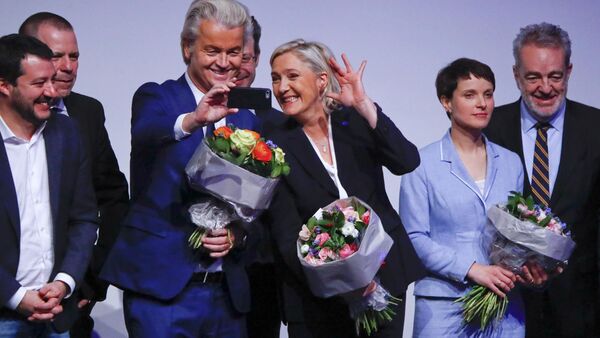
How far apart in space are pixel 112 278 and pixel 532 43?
2036mm

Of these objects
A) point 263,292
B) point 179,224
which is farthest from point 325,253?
point 263,292

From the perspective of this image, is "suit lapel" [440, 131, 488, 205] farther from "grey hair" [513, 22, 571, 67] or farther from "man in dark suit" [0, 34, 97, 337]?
"man in dark suit" [0, 34, 97, 337]

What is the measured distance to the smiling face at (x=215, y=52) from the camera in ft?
10.4

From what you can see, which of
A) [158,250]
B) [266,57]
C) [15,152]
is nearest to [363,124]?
[158,250]

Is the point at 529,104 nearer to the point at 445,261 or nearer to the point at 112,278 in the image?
the point at 445,261

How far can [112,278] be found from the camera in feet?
10.3

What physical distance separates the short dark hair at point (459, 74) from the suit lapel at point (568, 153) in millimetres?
458

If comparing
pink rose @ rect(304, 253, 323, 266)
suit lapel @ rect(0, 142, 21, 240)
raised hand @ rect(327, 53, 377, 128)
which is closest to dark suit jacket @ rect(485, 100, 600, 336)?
raised hand @ rect(327, 53, 377, 128)

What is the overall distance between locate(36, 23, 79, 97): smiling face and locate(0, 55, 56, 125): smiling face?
0.56 m

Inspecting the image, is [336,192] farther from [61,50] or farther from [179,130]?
[61,50]

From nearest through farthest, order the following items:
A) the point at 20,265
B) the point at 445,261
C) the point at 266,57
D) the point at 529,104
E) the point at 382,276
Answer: the point at 20,265 → the point at 382,276 → the point at 445,261 → the point at 529,104 → the point at 266,57

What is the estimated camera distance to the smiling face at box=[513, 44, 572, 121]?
13.4 ft

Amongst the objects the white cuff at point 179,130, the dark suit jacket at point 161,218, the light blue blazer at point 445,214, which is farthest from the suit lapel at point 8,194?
the light blue blazer at point 445,214

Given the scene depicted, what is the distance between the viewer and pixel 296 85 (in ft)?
11.1
